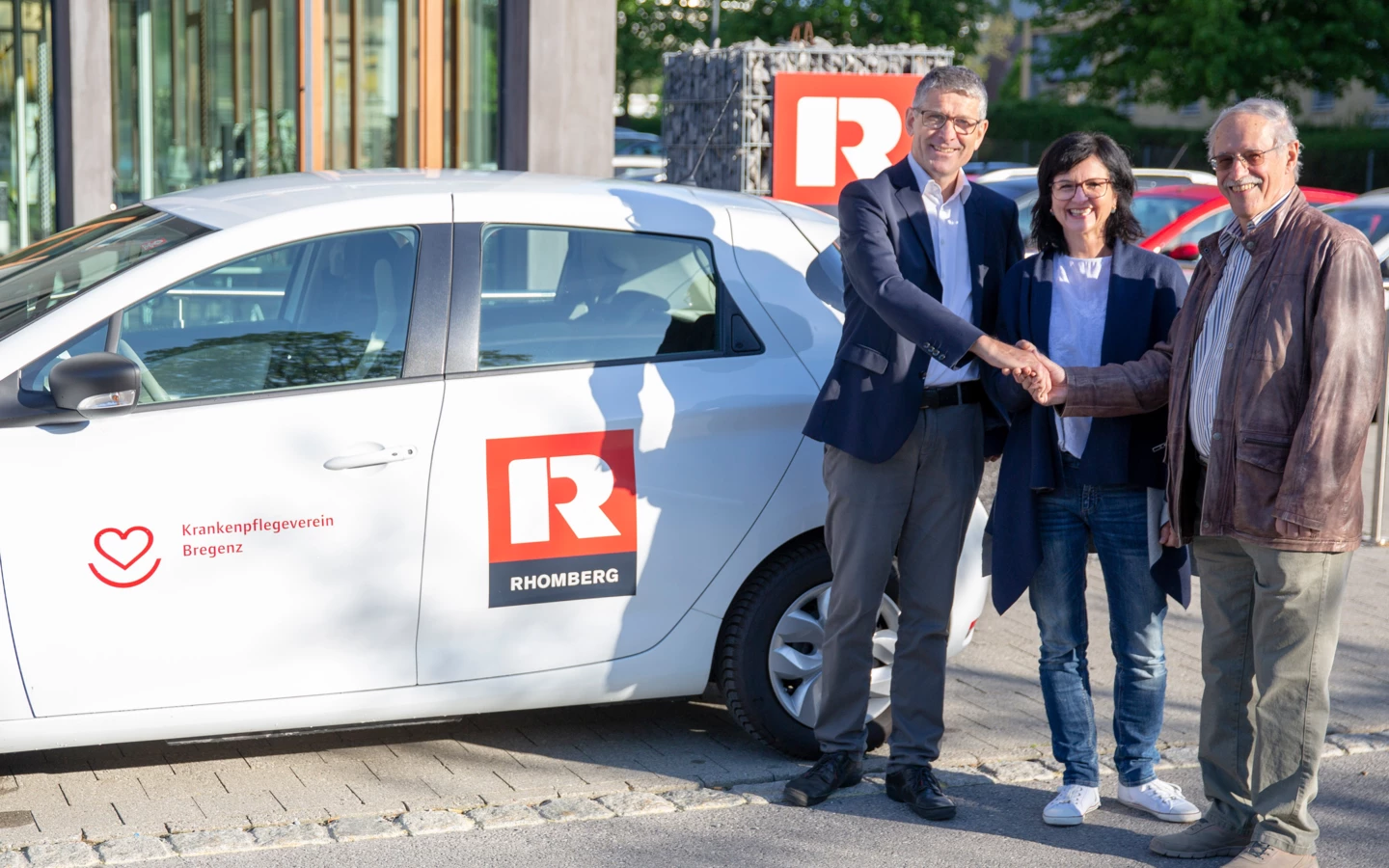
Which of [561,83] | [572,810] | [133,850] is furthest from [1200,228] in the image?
[133,850]

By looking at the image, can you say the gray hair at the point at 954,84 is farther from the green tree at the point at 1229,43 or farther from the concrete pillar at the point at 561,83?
the green tree at the point at 1229,43

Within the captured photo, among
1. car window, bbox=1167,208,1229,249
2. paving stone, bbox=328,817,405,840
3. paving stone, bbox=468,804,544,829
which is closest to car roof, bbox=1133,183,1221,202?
car window, bbox=1167,208,1229,249

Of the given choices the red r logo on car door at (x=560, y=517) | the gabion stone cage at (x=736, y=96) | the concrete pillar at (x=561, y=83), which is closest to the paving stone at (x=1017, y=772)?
the red r logo on car door at (x=560, y=517)

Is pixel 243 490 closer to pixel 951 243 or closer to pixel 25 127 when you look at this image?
pixel 951 243

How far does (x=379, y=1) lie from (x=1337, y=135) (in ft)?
84.9

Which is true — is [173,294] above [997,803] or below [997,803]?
above

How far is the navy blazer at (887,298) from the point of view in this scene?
12.7 ft

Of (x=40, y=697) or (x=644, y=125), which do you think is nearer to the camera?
(x=40, y=697)

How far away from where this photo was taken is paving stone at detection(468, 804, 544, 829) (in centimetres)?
398

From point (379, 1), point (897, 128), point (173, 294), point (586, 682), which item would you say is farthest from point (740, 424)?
point (379, 1)

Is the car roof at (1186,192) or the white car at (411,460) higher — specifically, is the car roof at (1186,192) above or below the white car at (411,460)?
above

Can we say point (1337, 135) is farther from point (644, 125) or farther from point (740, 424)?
point (740, 424)

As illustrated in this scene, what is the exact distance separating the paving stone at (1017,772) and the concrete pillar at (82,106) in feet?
27.5

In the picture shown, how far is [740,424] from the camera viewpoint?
14.0 feet
